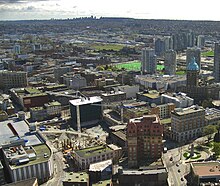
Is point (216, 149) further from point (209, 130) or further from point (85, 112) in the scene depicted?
point (85, 112)

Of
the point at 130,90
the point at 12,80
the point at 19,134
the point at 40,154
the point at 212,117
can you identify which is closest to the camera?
the point at 40,154

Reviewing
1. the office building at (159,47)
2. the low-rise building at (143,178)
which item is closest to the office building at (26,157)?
the low-rise building at (143,178)

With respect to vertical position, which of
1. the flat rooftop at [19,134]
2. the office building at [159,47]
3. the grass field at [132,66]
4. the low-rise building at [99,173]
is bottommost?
the low-rise building at [99,173]

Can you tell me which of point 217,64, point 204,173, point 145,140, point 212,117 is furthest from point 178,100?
point 217,64

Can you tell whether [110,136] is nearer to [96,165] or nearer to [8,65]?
[96,165]

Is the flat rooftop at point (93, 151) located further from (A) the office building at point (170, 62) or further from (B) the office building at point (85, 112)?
(A) the office building at point (170, 62)
